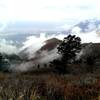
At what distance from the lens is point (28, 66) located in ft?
364

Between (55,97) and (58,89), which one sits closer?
(55,97)

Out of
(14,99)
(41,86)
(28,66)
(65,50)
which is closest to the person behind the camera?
(14,99)

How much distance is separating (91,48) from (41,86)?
123 m

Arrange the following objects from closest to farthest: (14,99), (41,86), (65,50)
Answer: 1. (14,99)
2. (41,86)
3. (65,50)

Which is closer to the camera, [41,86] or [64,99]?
[64,99]

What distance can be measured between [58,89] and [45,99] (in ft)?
8.18

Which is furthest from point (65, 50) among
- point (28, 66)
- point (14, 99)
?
point (14, 99)

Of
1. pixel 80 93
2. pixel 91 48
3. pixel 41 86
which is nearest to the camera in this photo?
pixel 80 93

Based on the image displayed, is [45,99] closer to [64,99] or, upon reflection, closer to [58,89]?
[64,99]

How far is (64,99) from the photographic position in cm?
1591

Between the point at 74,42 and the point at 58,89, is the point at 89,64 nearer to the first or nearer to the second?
the point at 74,42

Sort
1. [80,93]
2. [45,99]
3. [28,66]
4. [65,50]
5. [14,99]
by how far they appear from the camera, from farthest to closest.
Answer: [28,66], [65,50], [80,93], [45,99], [14,99]

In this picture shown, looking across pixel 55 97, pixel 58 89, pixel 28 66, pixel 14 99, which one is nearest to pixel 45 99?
pixel 55 97

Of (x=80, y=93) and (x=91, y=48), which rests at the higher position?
(x=91, y=48)
